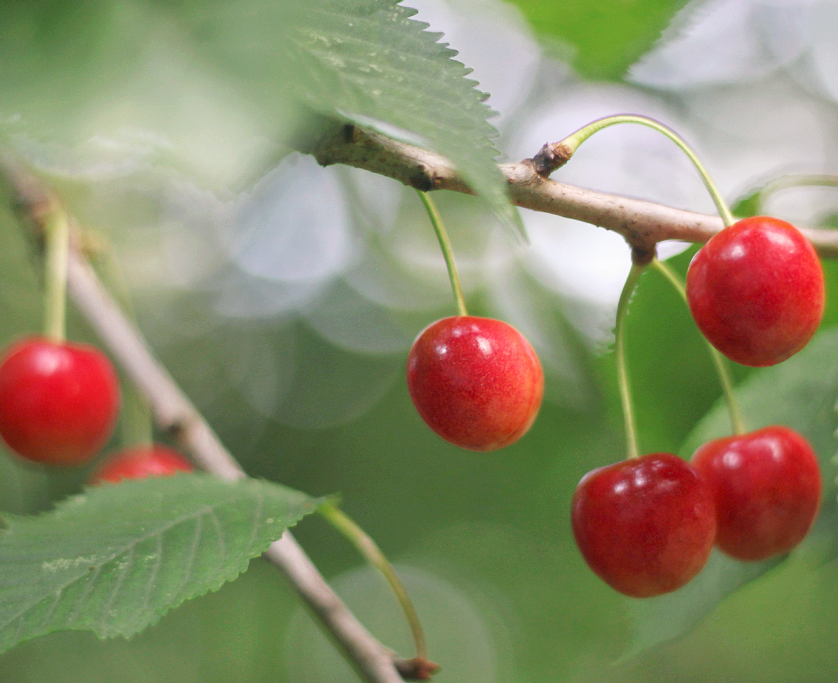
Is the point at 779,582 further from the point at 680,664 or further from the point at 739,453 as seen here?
the point at 739,453

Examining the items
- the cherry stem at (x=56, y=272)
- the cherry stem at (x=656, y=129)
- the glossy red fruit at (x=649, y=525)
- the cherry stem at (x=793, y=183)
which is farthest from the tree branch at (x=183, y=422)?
the cherry stem at (x=793, y=183)

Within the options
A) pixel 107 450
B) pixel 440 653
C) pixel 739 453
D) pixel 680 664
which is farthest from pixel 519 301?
pixel 440 653

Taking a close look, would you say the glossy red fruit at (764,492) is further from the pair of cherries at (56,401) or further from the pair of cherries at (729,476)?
the pair of cherries at (56,401)

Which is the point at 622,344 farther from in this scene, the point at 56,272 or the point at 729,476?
the point at 56,272

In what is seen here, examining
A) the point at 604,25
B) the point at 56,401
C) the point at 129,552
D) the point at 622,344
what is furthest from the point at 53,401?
the point at 604,25

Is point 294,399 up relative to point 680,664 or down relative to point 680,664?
up

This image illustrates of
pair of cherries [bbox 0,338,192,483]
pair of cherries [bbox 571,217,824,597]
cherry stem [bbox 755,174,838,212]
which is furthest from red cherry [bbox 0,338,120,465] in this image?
cherry stem [bbox 755,174,838,212]

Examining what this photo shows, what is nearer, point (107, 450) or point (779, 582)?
point (779, 582)
